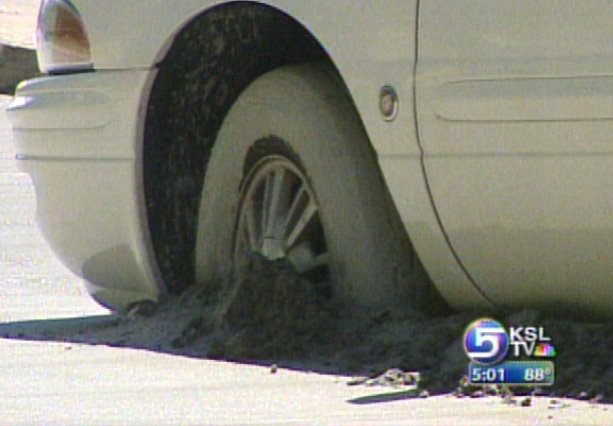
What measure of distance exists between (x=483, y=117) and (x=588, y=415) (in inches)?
33.1

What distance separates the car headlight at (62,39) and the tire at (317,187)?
0.51 m

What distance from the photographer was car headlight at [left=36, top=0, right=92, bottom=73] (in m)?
5.89

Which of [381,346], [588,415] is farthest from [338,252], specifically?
[588,415]

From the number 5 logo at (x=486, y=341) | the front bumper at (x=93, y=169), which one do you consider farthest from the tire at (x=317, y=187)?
the number 5 logo at (x=486, y=341)

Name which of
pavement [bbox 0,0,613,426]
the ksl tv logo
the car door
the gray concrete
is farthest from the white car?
the gray concrete

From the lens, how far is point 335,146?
5328 millimetres

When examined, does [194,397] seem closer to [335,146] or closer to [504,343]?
[504,343]

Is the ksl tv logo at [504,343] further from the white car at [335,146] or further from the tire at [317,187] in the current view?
the tire at [317,187]

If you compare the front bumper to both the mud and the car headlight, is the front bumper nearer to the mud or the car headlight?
the car headlight

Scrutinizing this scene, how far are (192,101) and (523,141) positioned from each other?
1.57 metres

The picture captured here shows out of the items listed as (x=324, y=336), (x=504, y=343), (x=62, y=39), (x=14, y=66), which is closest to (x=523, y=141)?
(x=504, y=343)

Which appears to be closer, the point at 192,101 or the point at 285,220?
the point at 285,220

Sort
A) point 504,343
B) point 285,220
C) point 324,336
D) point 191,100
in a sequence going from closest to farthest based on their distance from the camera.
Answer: point 504,343 → point 324,336 → point 285,220 → point 191,100

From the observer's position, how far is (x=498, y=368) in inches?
185
